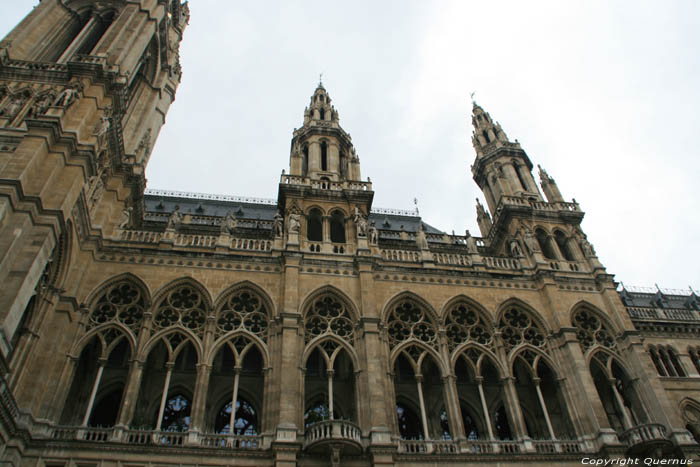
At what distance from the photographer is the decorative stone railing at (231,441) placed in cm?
1677

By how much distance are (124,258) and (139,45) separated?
11768 mm

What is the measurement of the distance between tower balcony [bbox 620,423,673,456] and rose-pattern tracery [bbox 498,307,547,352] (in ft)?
14.9

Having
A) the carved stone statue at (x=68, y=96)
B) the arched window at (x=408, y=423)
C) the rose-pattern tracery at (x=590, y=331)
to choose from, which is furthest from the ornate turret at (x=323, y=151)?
the rose-pattern tracery at (x=590, y=331)

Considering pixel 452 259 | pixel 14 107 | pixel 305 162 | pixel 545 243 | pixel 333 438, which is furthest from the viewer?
pixel 305 162

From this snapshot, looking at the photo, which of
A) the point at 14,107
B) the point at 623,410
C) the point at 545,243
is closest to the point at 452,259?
the point at 545,243

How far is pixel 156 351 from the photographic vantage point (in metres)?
21.0

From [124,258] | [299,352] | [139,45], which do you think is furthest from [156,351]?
[139,45]

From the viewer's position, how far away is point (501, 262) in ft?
83.6

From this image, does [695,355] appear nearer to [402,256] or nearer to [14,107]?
[402,256]

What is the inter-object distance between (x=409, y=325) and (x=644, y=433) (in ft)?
31.2

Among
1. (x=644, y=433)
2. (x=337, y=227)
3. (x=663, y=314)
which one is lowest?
(x=644, y=433)

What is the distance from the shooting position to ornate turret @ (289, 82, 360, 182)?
28.3 meters

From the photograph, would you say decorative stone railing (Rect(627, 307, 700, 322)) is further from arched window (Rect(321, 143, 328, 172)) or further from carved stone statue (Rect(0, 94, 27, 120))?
carved stone statue (Rect(0, 94, 27, 120))

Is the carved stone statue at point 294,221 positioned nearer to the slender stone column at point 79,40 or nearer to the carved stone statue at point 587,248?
the slender stone column at point 79,40
